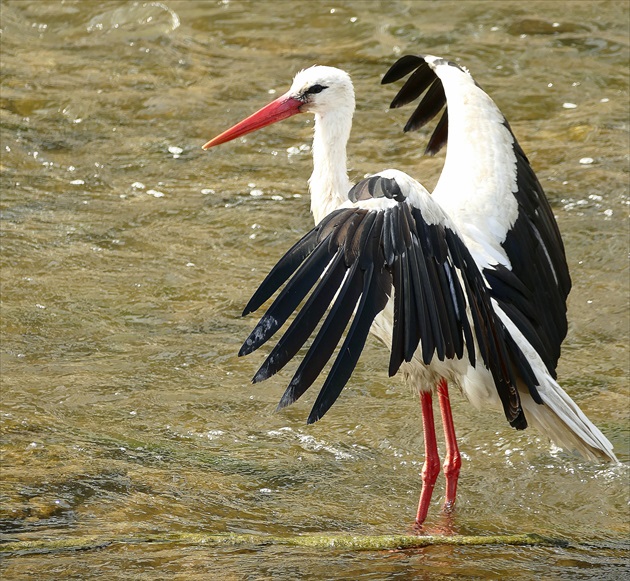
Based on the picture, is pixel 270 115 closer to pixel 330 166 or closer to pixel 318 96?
pixel 318 96

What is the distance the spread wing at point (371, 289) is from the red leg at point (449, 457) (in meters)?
1.12

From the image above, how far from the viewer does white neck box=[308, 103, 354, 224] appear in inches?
192

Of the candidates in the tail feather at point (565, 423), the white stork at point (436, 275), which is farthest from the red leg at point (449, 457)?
the tail feather at point (565, 423)

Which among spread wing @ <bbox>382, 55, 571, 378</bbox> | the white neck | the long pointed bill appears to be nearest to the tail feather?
spread wing @ <bbox>382, 55, 571, 378</bbox>

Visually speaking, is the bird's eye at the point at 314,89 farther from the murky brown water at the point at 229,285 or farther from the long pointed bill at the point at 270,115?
the murky brown water at the point at 229,285

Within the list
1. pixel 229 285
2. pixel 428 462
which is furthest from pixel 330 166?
pixel 229 285

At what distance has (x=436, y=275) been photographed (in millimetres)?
3635

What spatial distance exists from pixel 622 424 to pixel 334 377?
2.37 meters

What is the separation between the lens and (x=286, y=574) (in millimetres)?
3406

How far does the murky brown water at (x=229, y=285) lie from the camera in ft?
14.1

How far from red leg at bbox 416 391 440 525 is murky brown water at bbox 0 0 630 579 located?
0.38 ft

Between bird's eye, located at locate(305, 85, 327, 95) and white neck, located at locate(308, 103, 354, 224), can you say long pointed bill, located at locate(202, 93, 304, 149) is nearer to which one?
bird's eye, located at locate(305, 85, 327, 95)

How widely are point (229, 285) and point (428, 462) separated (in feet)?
7.45

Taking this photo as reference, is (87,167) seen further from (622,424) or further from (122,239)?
(622,424)
